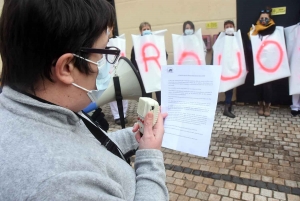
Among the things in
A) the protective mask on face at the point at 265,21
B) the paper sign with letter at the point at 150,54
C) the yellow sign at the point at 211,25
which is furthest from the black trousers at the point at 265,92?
the paper sign with letter at the point at 150,54

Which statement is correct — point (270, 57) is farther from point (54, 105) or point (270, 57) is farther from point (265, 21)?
point (54, 105)

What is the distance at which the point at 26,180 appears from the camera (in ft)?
2.05

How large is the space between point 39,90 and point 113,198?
16.2 inches

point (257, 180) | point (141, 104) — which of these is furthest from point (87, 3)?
point (257, 180)

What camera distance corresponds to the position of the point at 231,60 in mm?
4633

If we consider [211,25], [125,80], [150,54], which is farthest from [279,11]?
[125,80]

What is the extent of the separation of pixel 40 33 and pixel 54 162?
A: 14.8 inches

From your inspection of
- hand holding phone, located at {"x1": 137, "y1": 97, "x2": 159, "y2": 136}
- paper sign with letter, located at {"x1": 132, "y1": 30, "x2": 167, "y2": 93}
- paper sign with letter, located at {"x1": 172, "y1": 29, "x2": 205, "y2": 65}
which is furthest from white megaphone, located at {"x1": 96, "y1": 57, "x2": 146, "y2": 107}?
paper sign with letter, located at {"x1": 172, "y1": 29, "x2": 205, "y2": 65}

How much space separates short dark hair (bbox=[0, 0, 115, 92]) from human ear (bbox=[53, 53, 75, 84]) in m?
0.02

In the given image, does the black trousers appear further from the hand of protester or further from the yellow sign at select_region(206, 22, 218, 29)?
the hand of protester

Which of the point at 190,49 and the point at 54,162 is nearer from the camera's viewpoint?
the point at 54,162

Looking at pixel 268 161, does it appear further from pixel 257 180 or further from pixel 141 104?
pixel 141 104

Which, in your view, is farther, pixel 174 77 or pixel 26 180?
pixel 174 77

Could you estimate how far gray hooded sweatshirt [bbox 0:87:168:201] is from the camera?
2.06 feet
